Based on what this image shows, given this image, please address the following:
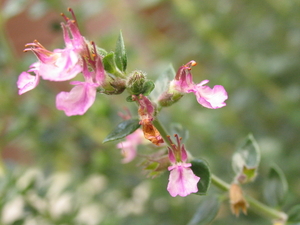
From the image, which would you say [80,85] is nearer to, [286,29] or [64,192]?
[64,192]

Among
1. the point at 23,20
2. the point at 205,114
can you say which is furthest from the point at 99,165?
the point at 23,20

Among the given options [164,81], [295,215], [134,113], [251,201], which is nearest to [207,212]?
[251,201]

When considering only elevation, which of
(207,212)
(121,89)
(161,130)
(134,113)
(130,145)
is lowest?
(134,113)

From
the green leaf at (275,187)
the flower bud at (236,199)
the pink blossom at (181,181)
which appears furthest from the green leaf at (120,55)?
the green leaf at (275,187)

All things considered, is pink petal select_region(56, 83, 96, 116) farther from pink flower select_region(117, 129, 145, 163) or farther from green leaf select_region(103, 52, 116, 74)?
pink flower select_region(117, 129, 145, 163)

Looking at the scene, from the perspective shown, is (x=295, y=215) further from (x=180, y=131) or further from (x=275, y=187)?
(x=180, y=131)

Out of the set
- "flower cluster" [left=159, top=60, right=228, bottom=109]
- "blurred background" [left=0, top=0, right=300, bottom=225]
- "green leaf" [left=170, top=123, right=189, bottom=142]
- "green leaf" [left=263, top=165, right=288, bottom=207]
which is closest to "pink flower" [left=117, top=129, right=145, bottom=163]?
"green leaf" [left=170, top=123, right=189, bottom=142]
